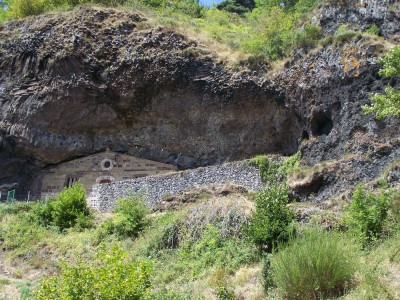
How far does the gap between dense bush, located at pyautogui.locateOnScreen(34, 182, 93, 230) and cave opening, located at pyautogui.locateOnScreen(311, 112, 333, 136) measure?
972 centimetres

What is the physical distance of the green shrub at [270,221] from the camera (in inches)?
465

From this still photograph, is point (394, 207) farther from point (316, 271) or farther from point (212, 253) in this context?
point (212, 253)

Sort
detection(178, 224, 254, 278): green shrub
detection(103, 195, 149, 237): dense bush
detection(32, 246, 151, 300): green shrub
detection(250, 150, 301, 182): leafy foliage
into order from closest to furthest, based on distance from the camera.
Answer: detection(32, 246, 151, 300): green shrub, detection(178, 224, 254, 278): green shrub, detection(103, 195, 149, 237): dense bush, detection(250, 150, 301, 182): leafy foliage

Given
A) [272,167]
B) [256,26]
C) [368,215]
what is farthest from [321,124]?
[256,26]

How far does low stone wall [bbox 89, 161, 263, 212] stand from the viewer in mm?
19219

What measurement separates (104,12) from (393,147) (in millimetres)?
17099

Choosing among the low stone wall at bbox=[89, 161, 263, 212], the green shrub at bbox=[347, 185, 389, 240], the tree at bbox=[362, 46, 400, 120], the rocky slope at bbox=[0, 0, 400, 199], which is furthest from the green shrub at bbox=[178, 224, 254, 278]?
the rocky slope at bbox=[0, 0, 400, 199]

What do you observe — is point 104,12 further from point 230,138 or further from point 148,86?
point 230,138

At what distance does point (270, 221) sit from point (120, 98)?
48.6 ft

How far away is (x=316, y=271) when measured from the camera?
9172mm

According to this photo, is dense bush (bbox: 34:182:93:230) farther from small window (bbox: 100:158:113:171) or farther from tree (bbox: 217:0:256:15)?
tree (bbox: 217:0:256:15)

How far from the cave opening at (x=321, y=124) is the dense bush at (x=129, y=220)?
798cm

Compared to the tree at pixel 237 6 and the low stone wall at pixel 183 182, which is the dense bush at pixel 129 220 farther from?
the tree at pixel 237 6

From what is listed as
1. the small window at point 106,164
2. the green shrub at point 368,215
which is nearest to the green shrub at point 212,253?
the green shrub at point 368,215
